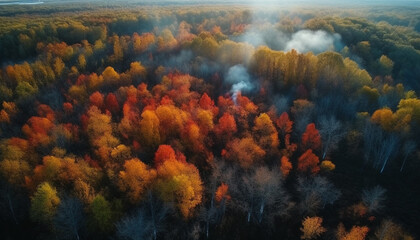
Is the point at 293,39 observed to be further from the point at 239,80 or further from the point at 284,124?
the point at 284,124

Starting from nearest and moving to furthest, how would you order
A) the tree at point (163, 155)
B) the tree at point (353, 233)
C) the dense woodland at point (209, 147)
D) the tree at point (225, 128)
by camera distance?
the tree at point (353, 233)
the dense woodland at point (209, 147)
the tree at point (163, 155)
the tree at point (225, 128)

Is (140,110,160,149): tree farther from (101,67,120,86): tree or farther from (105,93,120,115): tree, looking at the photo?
(101,67,120,86): tree

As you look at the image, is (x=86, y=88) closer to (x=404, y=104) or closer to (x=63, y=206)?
(x=63, y=206)

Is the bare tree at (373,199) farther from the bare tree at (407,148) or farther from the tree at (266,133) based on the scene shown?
the tree at (266,133)

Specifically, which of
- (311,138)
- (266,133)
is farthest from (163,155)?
(311,138)

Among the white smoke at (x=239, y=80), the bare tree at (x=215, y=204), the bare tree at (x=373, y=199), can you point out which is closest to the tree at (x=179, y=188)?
the bare tree at (x=215, y=204)

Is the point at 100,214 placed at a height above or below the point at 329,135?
below
